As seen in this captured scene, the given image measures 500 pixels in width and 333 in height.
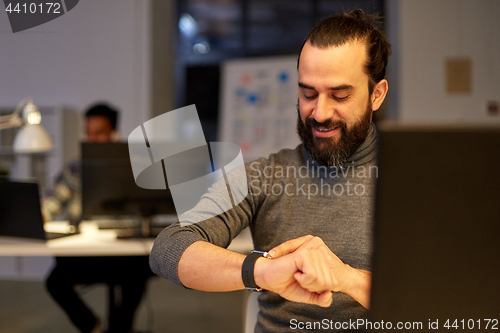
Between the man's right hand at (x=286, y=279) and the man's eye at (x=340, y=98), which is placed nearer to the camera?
the man's right hand at (x=286, y=279)

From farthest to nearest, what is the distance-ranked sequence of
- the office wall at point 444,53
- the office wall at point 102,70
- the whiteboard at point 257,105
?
1. the office wall at point 102,70
2. the whiteboard at point 257,105
3. the office wall at point 444,53

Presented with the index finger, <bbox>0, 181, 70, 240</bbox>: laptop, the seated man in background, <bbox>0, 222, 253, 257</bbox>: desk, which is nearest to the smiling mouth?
the index finger

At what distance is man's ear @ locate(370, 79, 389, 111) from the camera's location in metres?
0.97

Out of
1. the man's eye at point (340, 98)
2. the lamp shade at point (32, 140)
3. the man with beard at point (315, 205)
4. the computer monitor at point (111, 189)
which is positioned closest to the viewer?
the man with beard at point (315, 205)

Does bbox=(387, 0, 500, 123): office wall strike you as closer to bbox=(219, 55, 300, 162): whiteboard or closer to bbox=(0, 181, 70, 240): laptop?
bbox=(219, 55, 300, 162): whiteboard

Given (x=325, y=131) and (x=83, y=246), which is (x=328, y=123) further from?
(x=83, y=246)

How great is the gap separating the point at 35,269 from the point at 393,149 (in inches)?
163

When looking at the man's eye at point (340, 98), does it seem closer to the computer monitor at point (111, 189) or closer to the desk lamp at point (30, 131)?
the computer monitor at point (111, 189)

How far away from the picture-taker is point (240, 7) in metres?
4.32

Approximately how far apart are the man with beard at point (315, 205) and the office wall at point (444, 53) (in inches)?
113

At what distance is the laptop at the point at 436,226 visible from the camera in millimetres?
384

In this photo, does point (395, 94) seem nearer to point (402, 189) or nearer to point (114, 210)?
point (114, 210)

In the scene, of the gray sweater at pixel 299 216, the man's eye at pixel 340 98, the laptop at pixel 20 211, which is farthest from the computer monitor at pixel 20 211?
the man's eye at pixel 340 98

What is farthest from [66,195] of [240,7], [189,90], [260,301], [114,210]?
[240,7]
